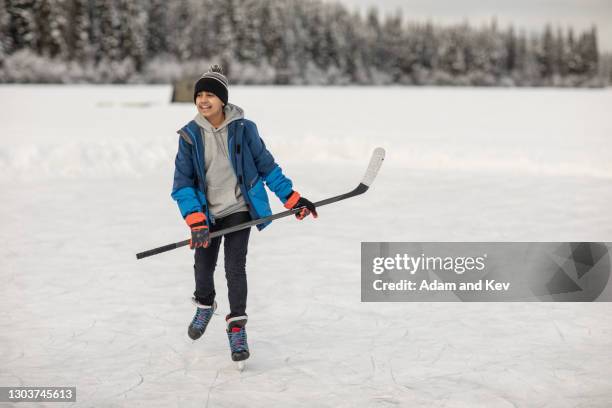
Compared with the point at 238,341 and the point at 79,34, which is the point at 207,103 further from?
the point at 79,34

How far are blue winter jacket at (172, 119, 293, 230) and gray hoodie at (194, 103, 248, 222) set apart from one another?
4cm

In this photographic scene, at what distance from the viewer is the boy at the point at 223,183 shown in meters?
3.59

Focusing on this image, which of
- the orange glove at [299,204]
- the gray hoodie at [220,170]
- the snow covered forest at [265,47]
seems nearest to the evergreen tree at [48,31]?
the snow covered forest at [265,47]

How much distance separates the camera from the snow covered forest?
191 feet

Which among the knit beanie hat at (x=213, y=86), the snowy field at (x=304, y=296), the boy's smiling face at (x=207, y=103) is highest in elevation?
the knit beanie hat at (x=213, y=86)

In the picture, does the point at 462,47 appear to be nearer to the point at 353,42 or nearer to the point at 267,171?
the point at 353,42

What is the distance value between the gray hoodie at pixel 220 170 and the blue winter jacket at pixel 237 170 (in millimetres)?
37

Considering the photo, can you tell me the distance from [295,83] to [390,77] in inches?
784

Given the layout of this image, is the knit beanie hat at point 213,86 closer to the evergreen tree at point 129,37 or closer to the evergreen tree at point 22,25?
the evergreen tree at point 22,25

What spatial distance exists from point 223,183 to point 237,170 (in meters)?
0.12

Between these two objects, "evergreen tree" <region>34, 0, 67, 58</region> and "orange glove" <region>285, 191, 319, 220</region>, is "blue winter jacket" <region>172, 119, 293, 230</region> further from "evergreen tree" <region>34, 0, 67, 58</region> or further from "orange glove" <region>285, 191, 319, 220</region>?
"evergreen tree" <region>34, 0, 67, 58</region>

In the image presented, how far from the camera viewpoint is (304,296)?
5.20 metres

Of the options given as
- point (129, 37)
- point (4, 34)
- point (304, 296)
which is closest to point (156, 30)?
point (129, 37)

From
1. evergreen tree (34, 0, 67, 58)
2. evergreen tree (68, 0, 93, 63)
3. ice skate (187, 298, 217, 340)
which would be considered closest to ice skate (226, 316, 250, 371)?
ice skate (187, 298, 217, 340)
